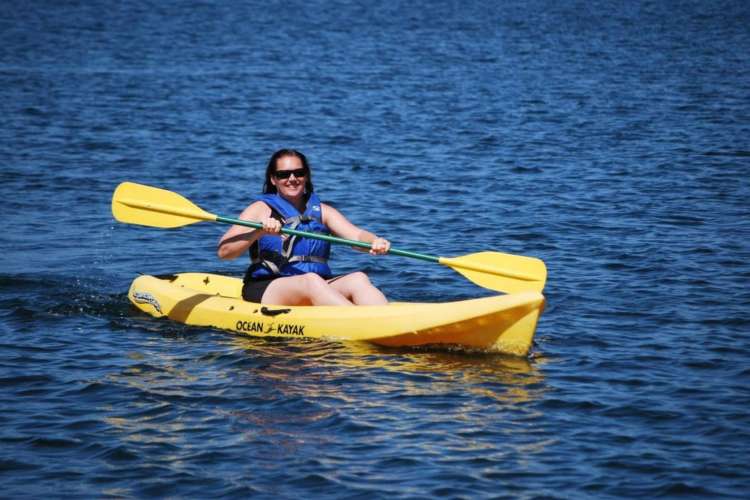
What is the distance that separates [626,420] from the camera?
19.7 ft

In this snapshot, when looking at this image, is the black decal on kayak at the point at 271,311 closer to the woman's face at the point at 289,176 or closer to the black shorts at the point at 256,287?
the black shorts at the point at 256,287

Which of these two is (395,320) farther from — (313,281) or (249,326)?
(249,326)

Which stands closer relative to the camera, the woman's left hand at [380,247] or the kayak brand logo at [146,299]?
the woman's left hand at [380,247]

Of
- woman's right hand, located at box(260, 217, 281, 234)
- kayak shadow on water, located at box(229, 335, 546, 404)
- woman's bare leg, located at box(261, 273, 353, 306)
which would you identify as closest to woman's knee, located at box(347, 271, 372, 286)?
woman's bare leg, located at box(261, 273, 353, 306)

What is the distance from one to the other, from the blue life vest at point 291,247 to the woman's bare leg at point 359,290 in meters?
0.20

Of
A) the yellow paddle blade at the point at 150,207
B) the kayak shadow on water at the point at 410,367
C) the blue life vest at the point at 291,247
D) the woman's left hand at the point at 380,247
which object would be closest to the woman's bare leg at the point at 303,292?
the blue life vest at the point at 291,247

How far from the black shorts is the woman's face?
1.83ft

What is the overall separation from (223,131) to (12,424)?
35.5 ft

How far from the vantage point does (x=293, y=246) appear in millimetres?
7527

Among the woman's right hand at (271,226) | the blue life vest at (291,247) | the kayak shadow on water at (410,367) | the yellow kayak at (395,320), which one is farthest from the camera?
the blue life vest at (291,247)

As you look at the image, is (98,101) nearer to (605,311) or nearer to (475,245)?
(475,245)

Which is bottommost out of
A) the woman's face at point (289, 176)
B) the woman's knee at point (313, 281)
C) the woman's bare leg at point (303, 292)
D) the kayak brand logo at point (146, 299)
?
the kayak brand logo at point (146, 299)

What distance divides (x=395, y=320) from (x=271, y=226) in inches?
37.4

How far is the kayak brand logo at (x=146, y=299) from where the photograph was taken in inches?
314
